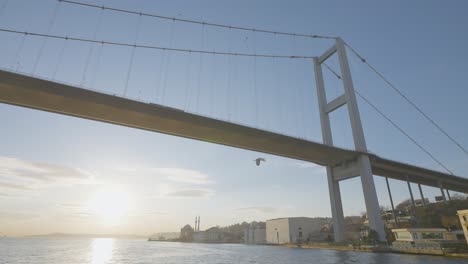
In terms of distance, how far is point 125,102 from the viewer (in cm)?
2198

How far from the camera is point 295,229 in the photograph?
58.9 meters

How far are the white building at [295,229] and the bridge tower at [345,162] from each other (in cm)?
2667

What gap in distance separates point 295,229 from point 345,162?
30.7 meters

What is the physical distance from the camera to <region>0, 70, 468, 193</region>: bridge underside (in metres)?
19.7

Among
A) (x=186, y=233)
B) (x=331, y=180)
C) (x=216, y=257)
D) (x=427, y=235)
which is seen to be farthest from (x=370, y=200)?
(x=186, y=233)

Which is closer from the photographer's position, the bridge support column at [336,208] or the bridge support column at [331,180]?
the bridge support column at [336,208]

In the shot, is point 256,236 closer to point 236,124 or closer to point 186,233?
point 186,233

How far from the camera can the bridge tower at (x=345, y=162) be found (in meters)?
29.1

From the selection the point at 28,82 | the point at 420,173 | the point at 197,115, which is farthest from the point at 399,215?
the point at 28,82

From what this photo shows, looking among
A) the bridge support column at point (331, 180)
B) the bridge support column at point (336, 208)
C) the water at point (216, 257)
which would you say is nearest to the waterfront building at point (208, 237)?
the water at point (216, 257)

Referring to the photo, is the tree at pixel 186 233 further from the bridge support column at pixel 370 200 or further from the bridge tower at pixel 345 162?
the bridge support column at pixel 370 200

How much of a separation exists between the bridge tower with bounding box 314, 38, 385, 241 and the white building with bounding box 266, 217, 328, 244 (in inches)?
1050

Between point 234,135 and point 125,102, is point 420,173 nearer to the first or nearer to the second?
point 234,135

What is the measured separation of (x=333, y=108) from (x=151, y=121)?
22.1 m
